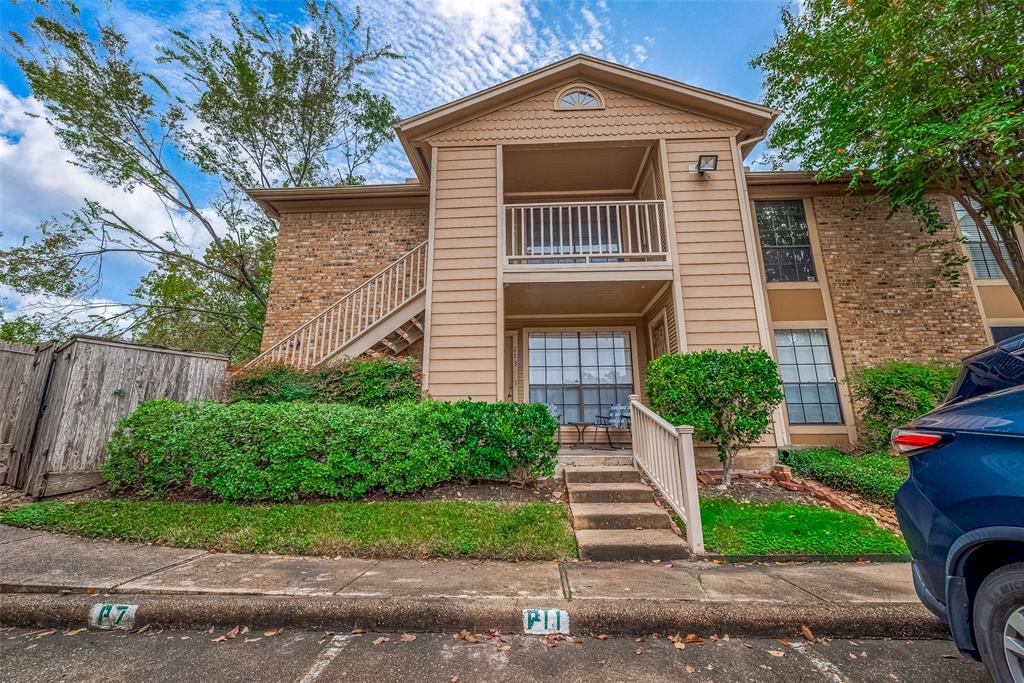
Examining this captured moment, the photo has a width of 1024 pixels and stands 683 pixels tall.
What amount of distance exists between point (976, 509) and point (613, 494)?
3356 mm

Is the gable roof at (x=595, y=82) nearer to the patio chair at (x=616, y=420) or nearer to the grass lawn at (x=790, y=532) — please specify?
the patio chair at (x=616, y=420)

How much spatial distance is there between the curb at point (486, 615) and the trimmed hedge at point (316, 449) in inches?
82.8

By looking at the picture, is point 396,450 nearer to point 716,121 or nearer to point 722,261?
point 722,261

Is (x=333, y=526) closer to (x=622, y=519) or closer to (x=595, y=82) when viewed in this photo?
(x=622, y=519)

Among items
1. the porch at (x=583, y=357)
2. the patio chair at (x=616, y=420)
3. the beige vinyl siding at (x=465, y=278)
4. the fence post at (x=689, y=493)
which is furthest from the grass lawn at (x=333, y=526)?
the porch at (x=583, y=357)

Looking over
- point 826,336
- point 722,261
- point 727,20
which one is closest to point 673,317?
point 722,261

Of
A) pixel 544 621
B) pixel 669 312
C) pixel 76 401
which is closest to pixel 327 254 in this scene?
pixel 76 401

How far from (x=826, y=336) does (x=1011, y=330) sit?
346cm

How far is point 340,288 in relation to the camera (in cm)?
889

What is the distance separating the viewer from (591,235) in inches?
330

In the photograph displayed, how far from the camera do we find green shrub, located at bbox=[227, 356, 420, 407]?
6.38 metres

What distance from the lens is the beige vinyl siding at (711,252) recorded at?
22.2 feet

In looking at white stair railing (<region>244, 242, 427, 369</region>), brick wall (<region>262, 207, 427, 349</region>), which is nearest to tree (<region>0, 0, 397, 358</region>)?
brick wall (<region>262, 207, 427, 349</region>)

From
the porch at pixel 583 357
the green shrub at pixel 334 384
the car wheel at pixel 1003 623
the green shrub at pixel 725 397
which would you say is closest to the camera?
the car wheel at pixel 1003 623
